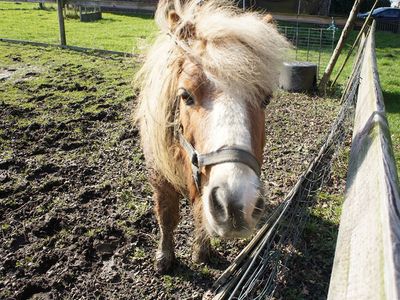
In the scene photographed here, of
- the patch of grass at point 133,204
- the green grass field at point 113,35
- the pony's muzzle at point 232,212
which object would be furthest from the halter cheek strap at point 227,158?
the green grass field at point 113,35

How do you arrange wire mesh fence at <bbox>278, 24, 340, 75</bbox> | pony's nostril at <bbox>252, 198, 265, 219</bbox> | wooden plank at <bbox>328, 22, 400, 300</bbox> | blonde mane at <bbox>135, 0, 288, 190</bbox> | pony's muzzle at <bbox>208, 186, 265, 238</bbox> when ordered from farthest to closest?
wire mesh fence at <bbox>278, 24, 340, 75</bbox> < blonde mane at <bbox>135, 0, 288, 190</bbox> < pony's nostril at <bbox>252, 198, 265, 219</bbox> < pony's muzzle at <bbox>208, 186, 265, 238</bbox> < wooden plank at <bbox>328, 22, 400, 300</bbox>

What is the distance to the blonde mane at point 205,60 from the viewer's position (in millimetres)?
2008

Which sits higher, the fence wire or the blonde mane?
the blonde mane

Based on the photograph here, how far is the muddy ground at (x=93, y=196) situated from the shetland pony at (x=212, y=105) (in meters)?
0.84

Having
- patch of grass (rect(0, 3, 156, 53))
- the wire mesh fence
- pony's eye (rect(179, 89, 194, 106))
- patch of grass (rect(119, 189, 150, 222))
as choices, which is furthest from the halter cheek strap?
patch of grass (rect(0, 3, 156, 53))

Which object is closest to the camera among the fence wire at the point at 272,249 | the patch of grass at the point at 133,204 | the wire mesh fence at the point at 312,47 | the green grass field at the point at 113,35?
the fence wire at the point at 272,249

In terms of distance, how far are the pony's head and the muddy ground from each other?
1084mm

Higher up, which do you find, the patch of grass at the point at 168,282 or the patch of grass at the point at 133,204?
the patch of grass at the point at 133,204

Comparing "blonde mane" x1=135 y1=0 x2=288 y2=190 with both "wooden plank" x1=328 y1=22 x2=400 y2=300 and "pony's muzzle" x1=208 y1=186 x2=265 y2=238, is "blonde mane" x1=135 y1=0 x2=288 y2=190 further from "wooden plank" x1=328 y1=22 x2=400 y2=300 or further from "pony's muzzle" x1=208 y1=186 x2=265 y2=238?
"wooden plank" x1=328 y1=22 x2=400 y2=300

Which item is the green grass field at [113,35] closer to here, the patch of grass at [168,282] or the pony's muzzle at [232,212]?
the patch of grass at [168,282]

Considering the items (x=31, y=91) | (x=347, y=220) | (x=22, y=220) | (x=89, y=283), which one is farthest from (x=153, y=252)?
(x=31, y=91)

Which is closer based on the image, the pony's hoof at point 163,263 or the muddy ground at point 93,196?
the muddy ground at point 93,196

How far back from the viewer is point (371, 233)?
1.08m

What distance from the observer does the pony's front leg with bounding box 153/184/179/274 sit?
3047mm
